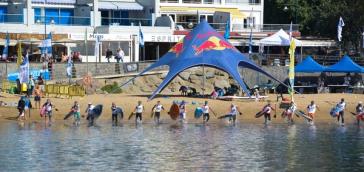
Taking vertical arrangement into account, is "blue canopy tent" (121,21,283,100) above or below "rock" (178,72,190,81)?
above

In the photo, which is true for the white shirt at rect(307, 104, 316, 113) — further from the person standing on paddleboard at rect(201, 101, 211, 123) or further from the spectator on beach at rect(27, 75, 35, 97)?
the spectator on beach at rect(27, 75, 35, 97)

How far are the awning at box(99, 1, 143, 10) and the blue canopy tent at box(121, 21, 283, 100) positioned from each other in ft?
64.6

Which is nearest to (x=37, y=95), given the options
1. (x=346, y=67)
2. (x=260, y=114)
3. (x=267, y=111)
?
(x=260, y=114)

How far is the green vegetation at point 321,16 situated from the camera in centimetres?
7406

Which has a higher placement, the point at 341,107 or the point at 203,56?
the point at 203,56

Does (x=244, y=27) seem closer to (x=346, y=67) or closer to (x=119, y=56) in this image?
(x=119, y=56)

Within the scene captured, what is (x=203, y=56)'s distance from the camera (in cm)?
5316

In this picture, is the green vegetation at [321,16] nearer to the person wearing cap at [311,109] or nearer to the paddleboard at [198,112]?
the person wearing cap at [311,109]

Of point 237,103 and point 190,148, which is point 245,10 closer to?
point 237,103

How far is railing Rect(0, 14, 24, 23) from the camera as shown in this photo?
68812 millimetres

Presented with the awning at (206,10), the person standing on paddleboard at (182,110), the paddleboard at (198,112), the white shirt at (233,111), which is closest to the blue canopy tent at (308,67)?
the white shirt at (233,111)

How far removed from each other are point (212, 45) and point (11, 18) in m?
21.0

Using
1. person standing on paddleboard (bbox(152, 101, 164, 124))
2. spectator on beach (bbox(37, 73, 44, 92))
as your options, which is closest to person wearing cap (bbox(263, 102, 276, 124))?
person standing on paddleboard (bbox(152, 101, 164, 124))

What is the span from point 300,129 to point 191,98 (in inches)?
307
